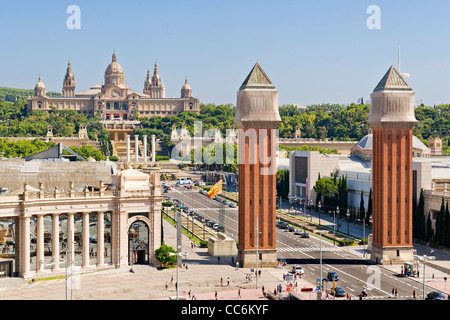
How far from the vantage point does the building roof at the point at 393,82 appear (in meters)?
93.5

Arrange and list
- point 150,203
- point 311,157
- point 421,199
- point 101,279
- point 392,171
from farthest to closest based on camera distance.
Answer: point 311,157 < point 421,199 < point 392,171 < point 150,203 < point 101,279

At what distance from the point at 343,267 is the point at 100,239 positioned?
30.7m

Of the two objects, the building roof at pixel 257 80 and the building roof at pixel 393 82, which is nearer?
the building roof at pixel 257 80

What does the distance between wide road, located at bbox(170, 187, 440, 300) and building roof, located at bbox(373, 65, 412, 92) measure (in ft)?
75.1

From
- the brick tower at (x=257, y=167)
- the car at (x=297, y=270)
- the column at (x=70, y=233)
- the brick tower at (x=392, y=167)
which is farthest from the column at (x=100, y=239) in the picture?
the brick tower at (x=392, y=167)

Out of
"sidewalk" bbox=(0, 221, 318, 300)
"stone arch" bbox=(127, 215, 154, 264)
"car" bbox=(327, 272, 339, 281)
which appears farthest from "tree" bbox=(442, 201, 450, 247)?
"stone arch" bbox=(127, 215, 154, 264)

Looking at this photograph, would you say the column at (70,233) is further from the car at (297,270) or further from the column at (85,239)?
the car at (297,270)

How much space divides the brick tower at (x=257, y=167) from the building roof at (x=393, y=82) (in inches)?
573

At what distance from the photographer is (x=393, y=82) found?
308ft

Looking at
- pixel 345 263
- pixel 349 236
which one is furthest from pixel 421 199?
pixel 345 263

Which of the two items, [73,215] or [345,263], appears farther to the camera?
[345,263]

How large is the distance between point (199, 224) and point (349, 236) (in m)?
29.9

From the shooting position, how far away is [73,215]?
281 ft
